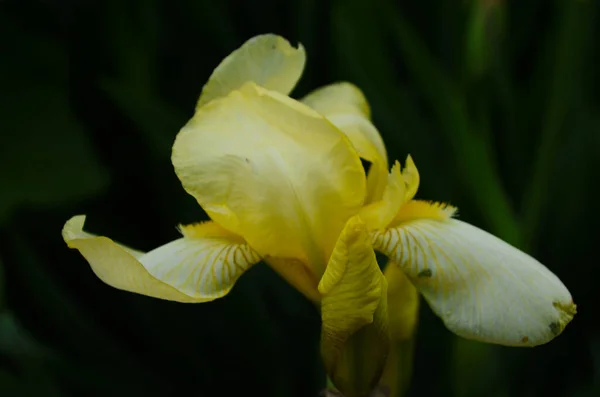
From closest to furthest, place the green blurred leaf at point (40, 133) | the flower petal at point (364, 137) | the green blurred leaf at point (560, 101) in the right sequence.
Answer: the flower petal at point (364, 137) → the green blurred leaf at point (560, 101) → the green blurred leaf at point (40, 133)

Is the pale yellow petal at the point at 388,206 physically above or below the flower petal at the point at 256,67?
below

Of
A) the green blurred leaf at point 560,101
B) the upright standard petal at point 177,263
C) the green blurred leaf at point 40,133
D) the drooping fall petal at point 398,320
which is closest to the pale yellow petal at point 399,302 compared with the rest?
the drooping fall petal at point 398,320

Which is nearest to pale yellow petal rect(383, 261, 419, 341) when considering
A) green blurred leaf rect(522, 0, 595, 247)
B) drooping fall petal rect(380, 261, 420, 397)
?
drooping fall petal rect(380, 261, 420, 397)

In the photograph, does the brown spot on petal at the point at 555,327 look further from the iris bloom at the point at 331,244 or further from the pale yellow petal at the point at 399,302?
the pale yellow petal at the point at 399,302

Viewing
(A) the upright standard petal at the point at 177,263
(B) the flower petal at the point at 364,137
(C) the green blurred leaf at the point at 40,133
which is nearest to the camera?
(A) the upright standard petal at the point at 177,263

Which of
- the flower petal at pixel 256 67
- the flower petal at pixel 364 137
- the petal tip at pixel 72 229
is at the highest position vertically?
the flower petal at pixel 256 67

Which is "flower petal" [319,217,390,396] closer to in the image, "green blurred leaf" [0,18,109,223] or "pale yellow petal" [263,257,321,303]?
"pale yellow petal" [263,257,321,303]

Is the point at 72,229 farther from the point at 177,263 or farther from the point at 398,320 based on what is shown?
the point at 398,320
